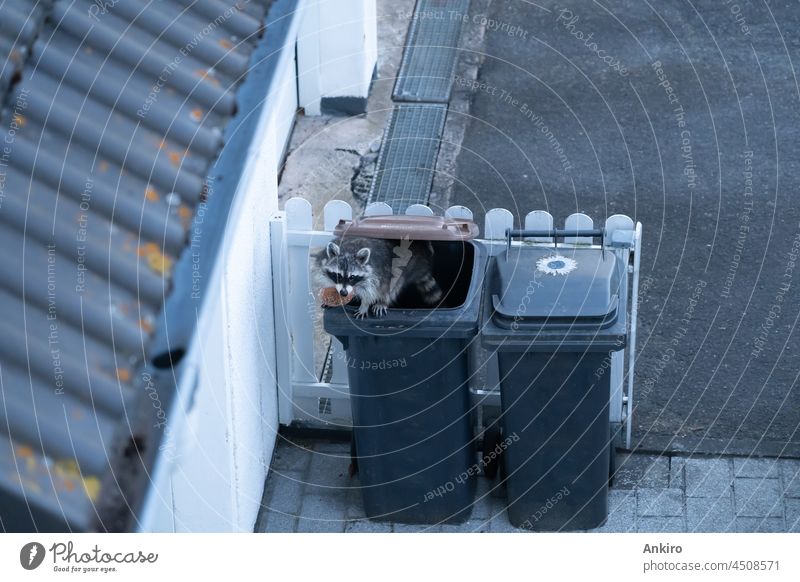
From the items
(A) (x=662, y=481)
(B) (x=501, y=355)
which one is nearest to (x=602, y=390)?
(B) (x=501, y=355)

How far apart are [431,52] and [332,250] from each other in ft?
13.9

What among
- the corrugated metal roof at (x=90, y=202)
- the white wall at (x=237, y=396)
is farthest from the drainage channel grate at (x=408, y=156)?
the corrugated metal roof at (x=90, y=202)

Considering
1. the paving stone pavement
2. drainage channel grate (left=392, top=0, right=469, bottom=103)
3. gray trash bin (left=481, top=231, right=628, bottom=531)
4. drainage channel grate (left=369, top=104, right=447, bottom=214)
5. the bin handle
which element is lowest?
the paving stone pavement

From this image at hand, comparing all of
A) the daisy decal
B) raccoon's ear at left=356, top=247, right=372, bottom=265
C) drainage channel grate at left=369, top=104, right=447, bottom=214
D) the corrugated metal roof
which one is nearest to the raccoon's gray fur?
raccoon's ear at left=356, top=247, right=372, bottom=265

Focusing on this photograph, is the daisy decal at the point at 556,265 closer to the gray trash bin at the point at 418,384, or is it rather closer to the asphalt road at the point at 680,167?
the gray trash bin at the point at 418,384

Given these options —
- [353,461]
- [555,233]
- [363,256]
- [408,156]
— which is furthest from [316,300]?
[408,156]

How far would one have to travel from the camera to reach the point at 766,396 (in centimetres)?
551

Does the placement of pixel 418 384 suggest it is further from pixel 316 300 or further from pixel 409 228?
pixel 316 300

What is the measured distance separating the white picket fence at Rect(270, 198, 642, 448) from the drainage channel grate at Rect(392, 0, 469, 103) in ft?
9.70

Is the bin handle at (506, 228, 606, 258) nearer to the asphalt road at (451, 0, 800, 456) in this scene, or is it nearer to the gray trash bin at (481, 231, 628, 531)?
the gray trash bin at (481, 231, 628, 531)

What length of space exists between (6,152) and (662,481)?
359 centimetres

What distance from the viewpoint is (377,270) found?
4.54 meters

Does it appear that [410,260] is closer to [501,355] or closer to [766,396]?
[501,355]

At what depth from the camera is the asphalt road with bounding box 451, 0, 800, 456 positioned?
5586mm
